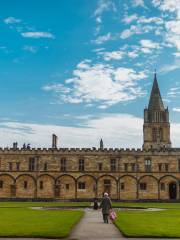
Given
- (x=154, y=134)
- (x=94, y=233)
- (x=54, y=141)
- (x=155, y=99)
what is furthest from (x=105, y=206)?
(x=155, y=99)

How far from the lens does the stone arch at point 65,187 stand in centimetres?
6862

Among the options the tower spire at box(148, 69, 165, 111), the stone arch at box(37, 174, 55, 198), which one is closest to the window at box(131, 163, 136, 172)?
the stone arch at box(37, 174, 55, 198)

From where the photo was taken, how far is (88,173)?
6944 centimetres

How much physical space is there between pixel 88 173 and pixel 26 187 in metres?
10.3

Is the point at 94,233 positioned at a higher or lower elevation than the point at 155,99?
lower

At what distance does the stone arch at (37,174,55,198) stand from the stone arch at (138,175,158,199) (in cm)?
1418

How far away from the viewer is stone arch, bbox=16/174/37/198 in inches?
2704

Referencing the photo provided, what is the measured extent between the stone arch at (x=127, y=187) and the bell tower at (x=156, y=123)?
23693mm

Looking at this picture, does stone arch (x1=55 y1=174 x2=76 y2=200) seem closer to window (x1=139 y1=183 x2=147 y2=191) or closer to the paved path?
window (x1=139 y1=183 x2=147 y2=191)

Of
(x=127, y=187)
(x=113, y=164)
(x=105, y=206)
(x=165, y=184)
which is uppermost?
(x=113, y=164)

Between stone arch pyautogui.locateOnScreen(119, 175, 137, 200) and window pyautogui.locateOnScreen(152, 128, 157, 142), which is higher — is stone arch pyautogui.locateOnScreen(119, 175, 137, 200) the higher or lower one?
the lower one

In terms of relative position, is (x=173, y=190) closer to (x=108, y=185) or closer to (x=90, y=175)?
(x=108, y=185)

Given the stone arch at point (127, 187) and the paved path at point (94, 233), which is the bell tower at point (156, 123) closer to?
the stone arch at point (127, 187)

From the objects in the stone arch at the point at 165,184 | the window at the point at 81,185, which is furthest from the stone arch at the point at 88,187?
the stone arch at the point at 165,184
